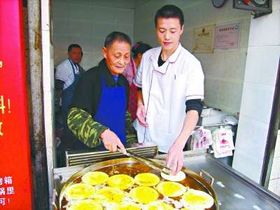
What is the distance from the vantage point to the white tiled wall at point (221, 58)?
107 inches

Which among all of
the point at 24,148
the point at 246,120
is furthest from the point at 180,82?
the point at 24,148

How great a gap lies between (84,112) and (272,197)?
1.22 meters

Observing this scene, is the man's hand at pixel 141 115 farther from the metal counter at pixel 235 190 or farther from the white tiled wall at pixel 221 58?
the white tiled wall at pixel 221 58

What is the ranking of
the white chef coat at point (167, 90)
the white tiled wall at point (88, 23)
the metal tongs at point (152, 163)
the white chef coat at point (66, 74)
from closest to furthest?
the metal tongs at point (152, 163) < the white chef coat at point (167, 90) < the white chef coat at point (66, 74) < the white tiled wall at point (88, 23)

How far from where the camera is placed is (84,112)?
1721 mm

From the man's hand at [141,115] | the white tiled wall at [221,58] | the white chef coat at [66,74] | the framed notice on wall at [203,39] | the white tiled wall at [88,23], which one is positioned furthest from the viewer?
the white tiled wall at [88,23]

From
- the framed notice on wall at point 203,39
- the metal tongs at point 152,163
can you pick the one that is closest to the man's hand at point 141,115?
the metal tongs at point 152,163

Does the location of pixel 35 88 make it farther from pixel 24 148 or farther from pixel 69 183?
pixel 69 183

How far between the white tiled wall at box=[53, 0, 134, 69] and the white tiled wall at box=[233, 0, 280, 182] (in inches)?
172

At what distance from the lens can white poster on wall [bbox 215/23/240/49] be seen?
2754 mm

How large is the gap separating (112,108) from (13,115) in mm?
661

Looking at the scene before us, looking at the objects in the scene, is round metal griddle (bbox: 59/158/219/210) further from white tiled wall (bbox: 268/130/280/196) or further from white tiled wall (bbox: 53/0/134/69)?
white tiled wall (bbox: 53/0/134/69)

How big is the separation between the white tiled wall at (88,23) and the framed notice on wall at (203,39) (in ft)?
10.5

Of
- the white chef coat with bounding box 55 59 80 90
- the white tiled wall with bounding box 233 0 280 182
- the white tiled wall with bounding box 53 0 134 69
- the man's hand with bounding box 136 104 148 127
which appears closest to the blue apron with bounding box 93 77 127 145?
the man's hand with bounding box 136 104 148 127
